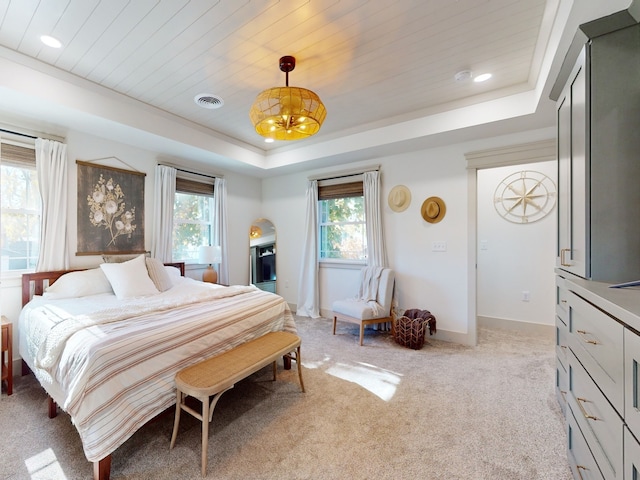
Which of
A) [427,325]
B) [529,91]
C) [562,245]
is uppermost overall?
[529,91]

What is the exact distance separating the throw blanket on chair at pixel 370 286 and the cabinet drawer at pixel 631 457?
2.76m

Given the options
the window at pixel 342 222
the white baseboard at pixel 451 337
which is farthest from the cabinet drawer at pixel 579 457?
the window at pixel 342 222

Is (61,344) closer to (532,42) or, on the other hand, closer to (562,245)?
(562,245)

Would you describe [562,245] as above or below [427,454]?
above

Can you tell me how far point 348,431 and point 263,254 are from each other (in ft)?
12.0

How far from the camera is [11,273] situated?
2.64 meters

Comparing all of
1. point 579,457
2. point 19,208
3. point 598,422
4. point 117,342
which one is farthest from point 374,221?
point 19,208

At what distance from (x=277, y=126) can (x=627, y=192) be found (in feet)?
7.04

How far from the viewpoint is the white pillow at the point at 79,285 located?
262cm

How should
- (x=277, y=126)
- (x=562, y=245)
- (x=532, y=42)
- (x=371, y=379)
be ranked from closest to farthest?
(x=562, y=245)
(x=532, y=42)
(x=277, y=126)
(x=371, y=379)

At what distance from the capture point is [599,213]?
1.32 metres

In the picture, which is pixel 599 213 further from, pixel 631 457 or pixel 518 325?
pixel 518 325

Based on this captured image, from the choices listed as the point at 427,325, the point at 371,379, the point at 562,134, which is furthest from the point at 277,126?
the point at 427,325

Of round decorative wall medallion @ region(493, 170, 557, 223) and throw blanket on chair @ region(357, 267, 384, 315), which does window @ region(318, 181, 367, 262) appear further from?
round decorative wall medallion @ region(493, 170, 557, 223)
